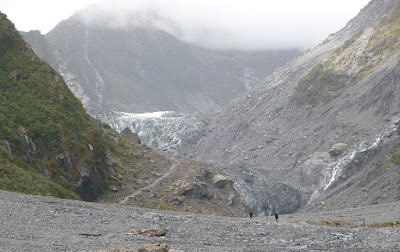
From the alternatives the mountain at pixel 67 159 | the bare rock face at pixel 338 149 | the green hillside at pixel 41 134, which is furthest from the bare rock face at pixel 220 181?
the bare rock face at pixel 338 149

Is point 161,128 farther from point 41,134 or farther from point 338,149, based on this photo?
point 41,134

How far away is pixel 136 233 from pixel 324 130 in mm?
97672

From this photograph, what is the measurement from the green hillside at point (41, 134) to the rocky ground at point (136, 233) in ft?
17.1

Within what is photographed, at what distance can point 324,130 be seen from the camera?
115 m

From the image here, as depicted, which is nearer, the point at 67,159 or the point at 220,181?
the point at 67,159

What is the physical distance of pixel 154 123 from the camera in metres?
162

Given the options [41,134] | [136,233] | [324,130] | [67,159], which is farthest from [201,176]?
[324,130]

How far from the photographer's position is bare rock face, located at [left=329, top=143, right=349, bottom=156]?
324 feet

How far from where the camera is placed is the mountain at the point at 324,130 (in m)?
78.6

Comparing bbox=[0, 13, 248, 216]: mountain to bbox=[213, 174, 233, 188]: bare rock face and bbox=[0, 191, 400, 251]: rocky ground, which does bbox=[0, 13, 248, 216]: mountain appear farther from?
bbox=[0, 191, 400, 251]: rocky ground

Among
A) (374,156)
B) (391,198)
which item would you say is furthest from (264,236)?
(374,156)

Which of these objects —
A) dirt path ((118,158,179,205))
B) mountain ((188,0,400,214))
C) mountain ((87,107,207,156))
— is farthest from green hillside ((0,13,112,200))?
mountain ((87,107,207,156))

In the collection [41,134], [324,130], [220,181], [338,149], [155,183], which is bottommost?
[155,183]

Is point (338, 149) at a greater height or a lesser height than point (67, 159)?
greater
